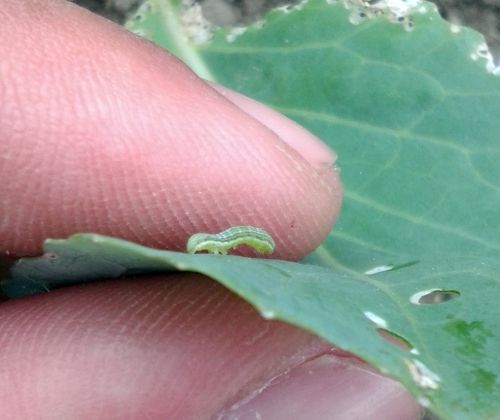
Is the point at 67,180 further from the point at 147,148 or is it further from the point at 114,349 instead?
the point at 114,349

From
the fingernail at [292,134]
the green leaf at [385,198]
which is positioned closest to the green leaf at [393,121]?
the green leaf at [385,198]

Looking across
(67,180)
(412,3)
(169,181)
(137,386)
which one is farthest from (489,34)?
(137,386)

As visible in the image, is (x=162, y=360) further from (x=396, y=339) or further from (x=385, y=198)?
(x=385, y=198)

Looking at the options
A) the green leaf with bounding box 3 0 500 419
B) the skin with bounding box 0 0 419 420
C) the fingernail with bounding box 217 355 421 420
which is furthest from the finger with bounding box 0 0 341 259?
the fingernail with bounding box 217 355 421 420

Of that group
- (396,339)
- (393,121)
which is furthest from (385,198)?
(396,339)

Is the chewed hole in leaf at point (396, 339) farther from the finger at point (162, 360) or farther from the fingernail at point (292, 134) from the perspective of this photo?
the fingernail at point (292, 134)

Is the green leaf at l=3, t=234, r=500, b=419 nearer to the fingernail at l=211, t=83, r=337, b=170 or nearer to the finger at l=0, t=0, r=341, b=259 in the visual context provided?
the finger at l=0, t=0, r=341, b=259
